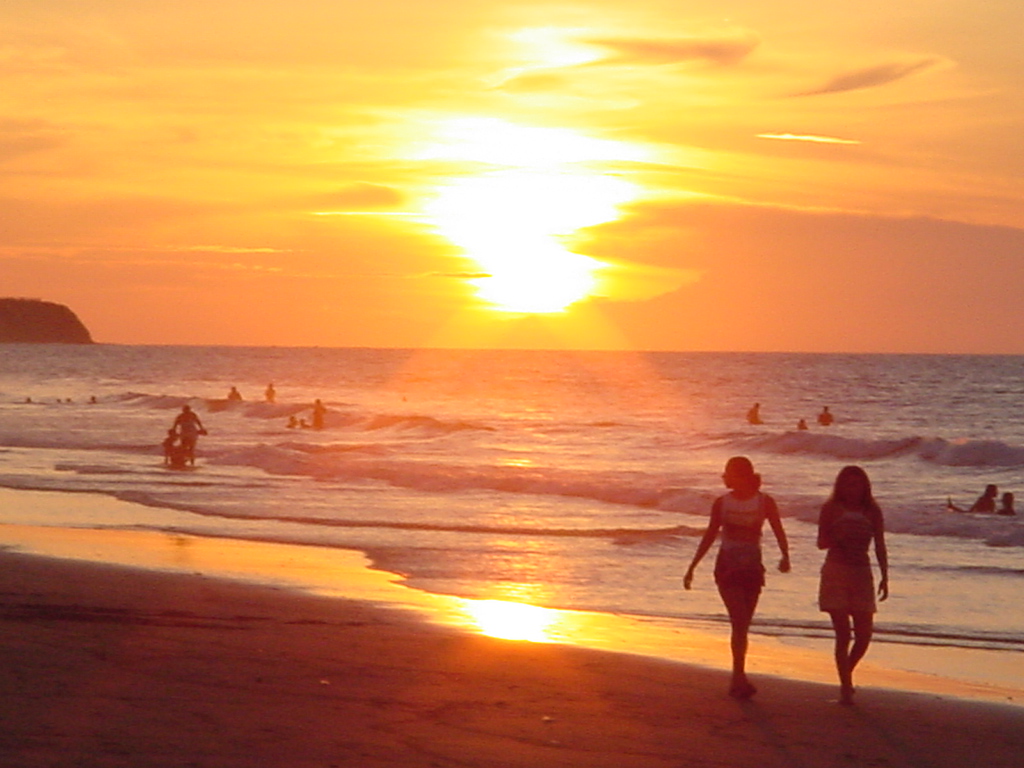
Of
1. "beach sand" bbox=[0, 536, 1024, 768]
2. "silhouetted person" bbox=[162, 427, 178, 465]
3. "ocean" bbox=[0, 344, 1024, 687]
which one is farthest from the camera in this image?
"silhouetted person" bbox=[162, 427, 178, 465]

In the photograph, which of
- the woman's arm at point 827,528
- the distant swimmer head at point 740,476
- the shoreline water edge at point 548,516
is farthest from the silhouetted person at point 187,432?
the woman's arm at point 827,528

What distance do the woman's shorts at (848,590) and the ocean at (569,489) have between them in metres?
2.23

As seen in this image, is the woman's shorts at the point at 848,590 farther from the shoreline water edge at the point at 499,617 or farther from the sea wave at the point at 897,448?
the sea wave at the point at 897,448

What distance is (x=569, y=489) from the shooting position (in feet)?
98.0

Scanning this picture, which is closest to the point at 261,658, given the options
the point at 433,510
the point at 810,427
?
the point at 433,510

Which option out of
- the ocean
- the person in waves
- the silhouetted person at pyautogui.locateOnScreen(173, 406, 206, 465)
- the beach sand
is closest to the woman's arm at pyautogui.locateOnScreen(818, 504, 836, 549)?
the beach sand

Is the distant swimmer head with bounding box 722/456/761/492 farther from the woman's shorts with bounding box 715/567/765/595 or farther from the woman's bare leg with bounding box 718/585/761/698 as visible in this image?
the woman's bare leg with bounding box 718/585/761/698

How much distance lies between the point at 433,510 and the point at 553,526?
3.17 m

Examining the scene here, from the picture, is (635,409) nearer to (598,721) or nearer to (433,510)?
(433,510)

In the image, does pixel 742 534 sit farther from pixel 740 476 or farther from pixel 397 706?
pixel 397 706

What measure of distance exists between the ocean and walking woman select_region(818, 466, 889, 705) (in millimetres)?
2124

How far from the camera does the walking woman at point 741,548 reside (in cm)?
923

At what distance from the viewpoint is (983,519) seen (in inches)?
931

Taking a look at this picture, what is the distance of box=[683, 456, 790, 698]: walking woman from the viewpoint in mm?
9234
